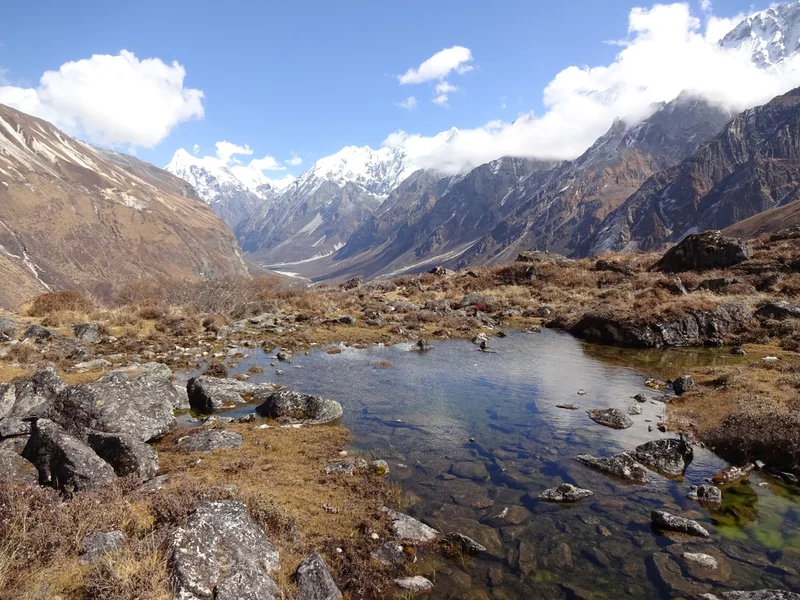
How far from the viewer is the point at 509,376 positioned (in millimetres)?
22828

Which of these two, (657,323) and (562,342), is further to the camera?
(562,342)

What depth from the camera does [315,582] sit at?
7508 mm

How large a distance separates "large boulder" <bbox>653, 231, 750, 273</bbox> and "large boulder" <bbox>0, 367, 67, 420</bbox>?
176ft

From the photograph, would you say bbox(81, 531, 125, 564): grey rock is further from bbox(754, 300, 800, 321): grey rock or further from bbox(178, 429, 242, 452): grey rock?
bbox(754, 300, 800, 321): grey rock

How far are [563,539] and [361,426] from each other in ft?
26.4

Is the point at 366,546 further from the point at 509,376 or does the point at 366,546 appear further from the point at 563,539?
the point at 509,376

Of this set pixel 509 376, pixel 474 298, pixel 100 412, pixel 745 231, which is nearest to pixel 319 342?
pixel 509 376

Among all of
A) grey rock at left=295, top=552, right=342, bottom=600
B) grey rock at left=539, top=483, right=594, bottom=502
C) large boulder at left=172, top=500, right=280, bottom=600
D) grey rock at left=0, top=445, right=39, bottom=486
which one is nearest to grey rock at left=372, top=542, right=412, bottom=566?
grey rock at left=295, top=552, right=342, bottom=600

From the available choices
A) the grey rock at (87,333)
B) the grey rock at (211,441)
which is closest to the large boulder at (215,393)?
the grey rock at (211,441)

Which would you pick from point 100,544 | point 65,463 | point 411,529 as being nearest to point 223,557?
point 100,544

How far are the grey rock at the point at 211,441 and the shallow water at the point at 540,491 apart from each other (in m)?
3.66

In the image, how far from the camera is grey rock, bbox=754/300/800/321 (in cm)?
2800

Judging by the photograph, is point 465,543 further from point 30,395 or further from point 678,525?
point 30,395

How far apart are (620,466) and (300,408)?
1078cm
